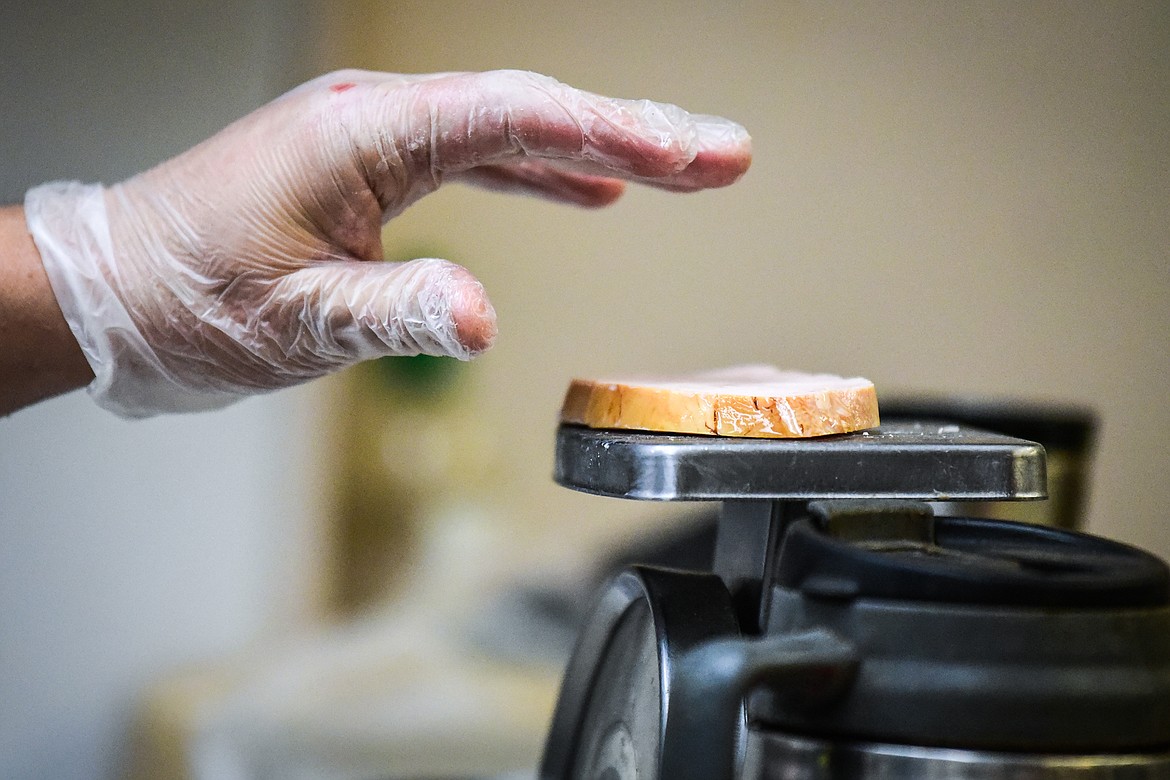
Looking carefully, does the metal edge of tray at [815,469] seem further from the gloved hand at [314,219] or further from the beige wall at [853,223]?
the beige wall at [853,223]

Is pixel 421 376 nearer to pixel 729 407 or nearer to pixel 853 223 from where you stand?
pixel 853 223

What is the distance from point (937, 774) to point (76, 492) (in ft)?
4.69

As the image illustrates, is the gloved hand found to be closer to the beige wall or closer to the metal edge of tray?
the metal edge of tray

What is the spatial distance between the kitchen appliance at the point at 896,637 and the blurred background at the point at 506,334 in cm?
95

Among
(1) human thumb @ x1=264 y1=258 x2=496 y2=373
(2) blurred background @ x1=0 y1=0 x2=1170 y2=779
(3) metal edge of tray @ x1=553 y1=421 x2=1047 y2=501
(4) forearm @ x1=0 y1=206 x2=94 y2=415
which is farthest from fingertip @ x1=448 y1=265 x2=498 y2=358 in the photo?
(2) blurred background @ x1=0 y1=0 x2=1170 y2=779

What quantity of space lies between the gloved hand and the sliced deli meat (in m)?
0.10

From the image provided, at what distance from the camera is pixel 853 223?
1.65 meters

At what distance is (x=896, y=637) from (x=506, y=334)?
1.46m

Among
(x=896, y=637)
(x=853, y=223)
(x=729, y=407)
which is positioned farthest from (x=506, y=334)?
(x=896, y=637)

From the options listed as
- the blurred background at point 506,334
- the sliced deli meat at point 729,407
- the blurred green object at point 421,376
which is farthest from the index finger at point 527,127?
the blurred green object at point 421,376

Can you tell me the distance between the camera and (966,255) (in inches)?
62.7

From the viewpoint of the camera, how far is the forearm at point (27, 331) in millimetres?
741

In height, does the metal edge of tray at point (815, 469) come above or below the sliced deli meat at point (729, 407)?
below

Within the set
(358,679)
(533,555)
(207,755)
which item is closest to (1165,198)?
(533,555)
